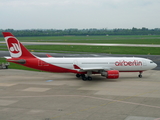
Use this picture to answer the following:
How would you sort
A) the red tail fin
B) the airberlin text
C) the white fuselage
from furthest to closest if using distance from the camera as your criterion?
the airberlin text → the white fuselage → the red tail fin

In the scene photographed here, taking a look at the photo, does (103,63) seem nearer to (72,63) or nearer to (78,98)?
(72,63)

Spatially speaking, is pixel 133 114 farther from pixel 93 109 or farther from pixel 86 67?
pixel 86 67

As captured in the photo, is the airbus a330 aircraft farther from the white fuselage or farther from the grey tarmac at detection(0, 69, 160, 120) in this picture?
the grey tarmac at detection(0, 69, 160, 120)

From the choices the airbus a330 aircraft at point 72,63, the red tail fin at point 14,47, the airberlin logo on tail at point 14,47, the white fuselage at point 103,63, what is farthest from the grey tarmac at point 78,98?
the airberlin logo on tail at point 14,47

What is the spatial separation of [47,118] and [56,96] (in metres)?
9.09

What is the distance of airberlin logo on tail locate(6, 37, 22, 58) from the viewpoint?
45.1 meters

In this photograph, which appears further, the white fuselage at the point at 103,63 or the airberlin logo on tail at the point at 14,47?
the white fuselage at the point at 103,63

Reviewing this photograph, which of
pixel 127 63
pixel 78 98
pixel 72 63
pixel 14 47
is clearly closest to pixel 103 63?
pixel 127 63

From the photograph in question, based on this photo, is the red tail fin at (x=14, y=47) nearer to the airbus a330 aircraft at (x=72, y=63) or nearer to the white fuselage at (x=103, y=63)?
the airbus a330 aircraft at (x=72, y=63)

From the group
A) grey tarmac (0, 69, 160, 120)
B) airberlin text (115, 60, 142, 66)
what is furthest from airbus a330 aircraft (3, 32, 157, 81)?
grey tarmac (0, 69, 160, 120)

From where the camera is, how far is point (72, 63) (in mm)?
47188

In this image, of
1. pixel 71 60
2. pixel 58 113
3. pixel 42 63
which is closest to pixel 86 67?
pixel 71 60

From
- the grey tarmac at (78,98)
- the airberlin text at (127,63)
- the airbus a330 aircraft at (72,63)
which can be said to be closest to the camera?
the grey tarmac at (78,98)

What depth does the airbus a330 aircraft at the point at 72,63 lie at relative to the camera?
45406 mm
